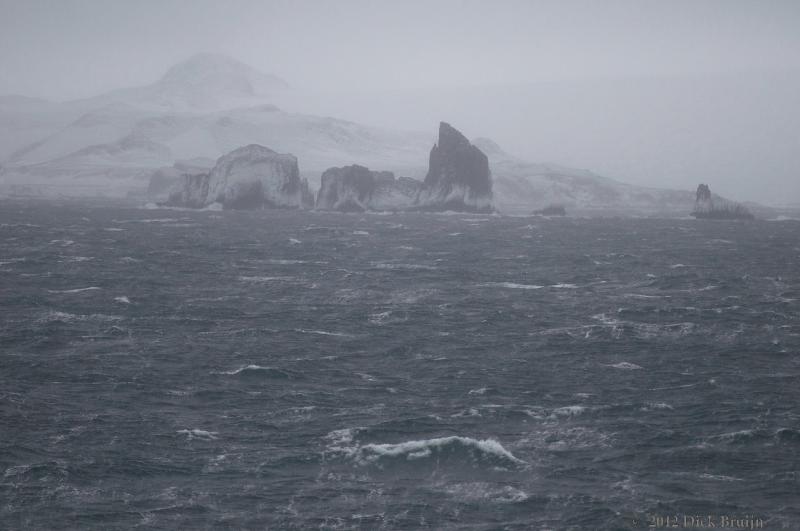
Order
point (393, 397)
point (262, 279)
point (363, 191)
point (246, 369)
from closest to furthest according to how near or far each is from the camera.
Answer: point (393, 397) → point (246, 369) → point (262, 279) → point (363, 191)

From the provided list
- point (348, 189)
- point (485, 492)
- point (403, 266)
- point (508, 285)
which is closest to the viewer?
point (485, 492)

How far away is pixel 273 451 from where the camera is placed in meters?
30.4

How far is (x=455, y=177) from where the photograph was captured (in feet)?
536

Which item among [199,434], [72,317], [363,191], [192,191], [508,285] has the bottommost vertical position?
[199,434]

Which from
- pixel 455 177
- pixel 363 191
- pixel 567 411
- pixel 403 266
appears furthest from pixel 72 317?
pixel 363 191

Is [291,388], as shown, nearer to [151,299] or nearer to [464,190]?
[151,299]

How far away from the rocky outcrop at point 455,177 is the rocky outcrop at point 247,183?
77.2 ft

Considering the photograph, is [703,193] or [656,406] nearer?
[656,406]

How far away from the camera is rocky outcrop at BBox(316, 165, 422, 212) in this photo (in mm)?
166375

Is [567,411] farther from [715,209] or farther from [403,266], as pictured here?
[715,209]

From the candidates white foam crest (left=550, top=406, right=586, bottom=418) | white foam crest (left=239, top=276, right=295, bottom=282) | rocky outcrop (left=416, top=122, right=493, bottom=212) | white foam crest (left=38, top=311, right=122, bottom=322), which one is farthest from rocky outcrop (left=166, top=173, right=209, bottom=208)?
white foam crest (left=550, top=406, right=586, bottom=418)

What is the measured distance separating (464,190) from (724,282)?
3843 inches

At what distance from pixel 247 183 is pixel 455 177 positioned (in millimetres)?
35796

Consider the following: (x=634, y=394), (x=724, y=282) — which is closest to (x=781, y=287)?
(x=724, y=282)
